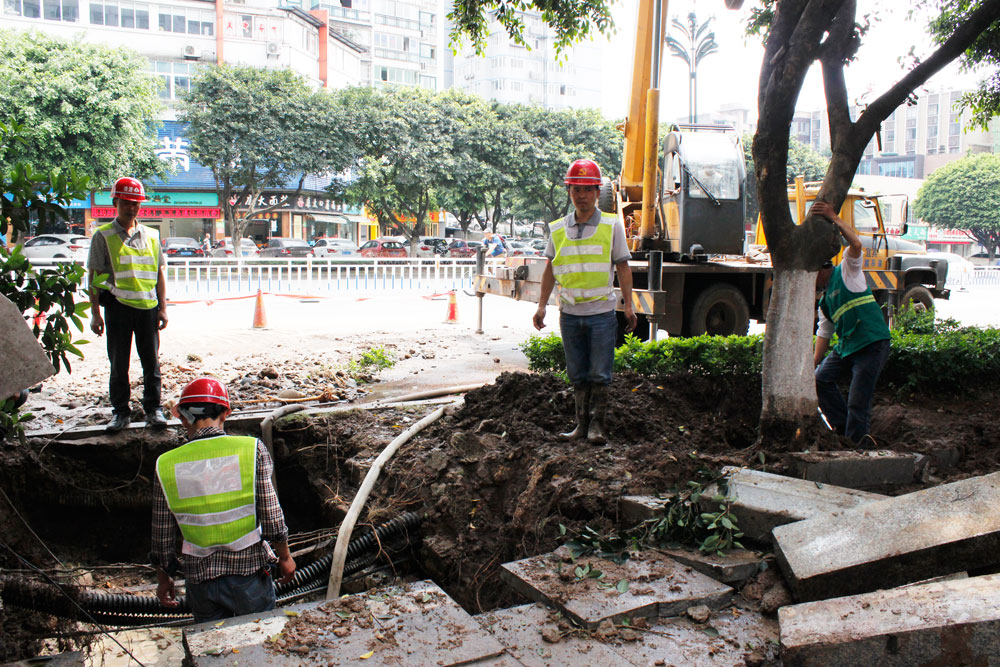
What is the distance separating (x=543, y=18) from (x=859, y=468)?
568 centimetres

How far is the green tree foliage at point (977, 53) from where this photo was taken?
755 centimetres

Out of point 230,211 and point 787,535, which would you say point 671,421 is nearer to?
point 787,535

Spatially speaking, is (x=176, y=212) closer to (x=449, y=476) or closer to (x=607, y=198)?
(x=607, y=198)

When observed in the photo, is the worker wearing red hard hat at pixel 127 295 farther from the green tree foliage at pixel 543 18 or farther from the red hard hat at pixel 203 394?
the green tree foliage at pixel 543 18

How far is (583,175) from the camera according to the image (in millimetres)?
4859

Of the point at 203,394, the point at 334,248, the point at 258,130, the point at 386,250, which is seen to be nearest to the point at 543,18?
the point at 203,394

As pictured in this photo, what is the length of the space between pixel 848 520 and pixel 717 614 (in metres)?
0.73

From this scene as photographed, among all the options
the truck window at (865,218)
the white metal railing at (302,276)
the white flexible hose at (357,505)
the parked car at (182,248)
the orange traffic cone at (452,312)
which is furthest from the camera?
the parked car at (182,248)

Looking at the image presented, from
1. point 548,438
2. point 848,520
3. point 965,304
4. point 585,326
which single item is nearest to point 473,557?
point 548,438

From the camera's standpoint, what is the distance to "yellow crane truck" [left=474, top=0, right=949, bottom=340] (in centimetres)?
946

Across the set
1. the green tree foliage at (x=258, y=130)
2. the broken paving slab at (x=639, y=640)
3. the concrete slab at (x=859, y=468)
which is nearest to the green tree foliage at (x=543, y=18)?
the concrete slab at (x=859, y=468)

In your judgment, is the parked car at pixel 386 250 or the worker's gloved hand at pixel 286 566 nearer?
the worker's gloved hand at pixel 286 566

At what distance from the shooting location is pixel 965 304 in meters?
23.1

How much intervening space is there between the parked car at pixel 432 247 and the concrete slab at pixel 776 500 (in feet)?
122
